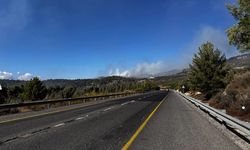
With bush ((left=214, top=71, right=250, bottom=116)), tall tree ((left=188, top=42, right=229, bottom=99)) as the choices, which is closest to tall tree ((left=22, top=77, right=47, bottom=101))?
tall tree ((left=188, top=42, right=229, bottom=99))

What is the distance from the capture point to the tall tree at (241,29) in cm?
2361

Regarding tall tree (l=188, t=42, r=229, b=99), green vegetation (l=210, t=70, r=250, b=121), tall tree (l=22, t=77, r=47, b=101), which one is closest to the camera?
green vegetation (l=210, t=70, r=250, b=121)

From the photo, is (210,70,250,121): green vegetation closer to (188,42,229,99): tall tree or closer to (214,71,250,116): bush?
(214,71,250,116): bush

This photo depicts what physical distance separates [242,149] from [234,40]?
55.5 ft

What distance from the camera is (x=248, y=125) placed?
984 cm

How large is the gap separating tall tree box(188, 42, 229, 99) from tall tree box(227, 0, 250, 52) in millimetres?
14676

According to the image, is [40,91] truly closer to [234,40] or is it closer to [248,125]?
[234,40]

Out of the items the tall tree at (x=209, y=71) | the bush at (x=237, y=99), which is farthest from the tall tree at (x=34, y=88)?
the bush at (x=237, y=99)

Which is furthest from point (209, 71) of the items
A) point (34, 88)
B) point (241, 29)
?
point (34, 88)

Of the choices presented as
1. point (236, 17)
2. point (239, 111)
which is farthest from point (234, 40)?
point (239, 111)

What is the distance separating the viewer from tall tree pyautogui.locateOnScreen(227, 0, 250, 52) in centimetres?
2361

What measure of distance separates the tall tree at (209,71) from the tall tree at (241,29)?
48.1 ft

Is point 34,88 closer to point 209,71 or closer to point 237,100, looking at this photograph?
point 209,71

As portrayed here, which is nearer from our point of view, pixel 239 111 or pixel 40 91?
pixel 239 111
